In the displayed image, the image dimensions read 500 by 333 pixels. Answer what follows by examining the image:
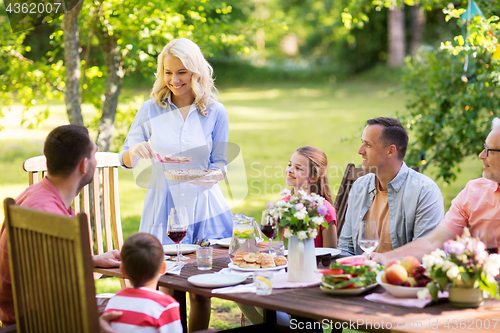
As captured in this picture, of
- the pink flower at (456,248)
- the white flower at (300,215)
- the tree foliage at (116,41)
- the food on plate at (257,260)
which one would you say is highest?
the tree foliage at (116,41)

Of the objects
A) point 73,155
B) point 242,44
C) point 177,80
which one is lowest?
point 73,155

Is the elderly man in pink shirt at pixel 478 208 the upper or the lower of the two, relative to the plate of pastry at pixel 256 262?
upper

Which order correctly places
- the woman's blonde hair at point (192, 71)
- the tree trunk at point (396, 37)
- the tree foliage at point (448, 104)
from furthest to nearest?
the tree trunk at point (396, 37) → the tree foliage at point (448, 104) → the woman's blonde hair at point (192, 71)

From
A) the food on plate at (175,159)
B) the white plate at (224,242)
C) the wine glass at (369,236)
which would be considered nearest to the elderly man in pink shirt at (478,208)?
the wine glass at (369,236)

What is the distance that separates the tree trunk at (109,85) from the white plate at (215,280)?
9.73ft

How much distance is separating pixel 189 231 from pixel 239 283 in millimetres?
986

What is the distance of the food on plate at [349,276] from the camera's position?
78.4 inches

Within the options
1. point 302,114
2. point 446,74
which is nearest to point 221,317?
point 446,74

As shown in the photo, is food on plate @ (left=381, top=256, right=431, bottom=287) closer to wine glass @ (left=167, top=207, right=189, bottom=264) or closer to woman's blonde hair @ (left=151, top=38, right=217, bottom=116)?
wine glass @ (left=167, top=207, right=189, bottom=264)

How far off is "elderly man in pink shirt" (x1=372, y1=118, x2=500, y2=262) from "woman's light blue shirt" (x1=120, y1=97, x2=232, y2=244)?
1.16 metres

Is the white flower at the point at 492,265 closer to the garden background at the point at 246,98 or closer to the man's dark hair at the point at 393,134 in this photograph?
the man's dark hair at the point at 393,134

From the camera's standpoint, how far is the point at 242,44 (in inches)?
202

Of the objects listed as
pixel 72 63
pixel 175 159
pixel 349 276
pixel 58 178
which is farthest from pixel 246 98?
pixel 349 276

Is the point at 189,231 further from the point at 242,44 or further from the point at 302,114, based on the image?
the point at 302,114
